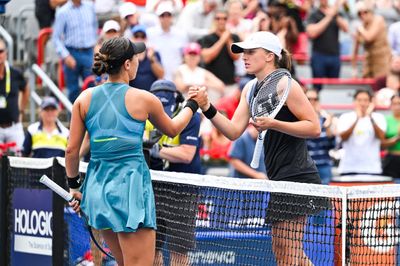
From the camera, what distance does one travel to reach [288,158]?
7918 mm

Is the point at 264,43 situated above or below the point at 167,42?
below

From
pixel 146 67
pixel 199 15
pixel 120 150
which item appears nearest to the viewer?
pixel 120 150

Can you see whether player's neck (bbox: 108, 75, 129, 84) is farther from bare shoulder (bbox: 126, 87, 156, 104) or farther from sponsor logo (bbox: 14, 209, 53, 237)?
sponsor logo (bbox: 14, 209, 53, 237)

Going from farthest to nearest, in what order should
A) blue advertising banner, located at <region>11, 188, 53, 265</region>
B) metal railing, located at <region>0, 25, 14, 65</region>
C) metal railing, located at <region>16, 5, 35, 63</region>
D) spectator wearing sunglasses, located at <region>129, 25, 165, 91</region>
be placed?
metal railing, located at <region>16, 5, 35, 63</region> → metal railing, located at <region>0, 25, 14, 65</region> → spectator wearing sunglasses, located at <region>129, 25, 165, 91</region> → blue advertising banner, located at <region>11, 188, 53, 265</region>

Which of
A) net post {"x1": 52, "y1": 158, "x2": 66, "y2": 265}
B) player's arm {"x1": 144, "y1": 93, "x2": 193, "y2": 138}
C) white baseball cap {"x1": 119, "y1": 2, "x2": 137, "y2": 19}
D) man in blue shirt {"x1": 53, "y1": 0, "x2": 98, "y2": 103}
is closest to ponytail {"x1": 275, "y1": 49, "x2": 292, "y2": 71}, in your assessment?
player's arm {"x1": 144, "y1": 93, "x2": 193, "y2": 138}

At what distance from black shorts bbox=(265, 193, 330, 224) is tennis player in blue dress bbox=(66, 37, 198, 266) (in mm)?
797

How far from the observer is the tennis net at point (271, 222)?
712 cm

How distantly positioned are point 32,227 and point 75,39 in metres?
6.52

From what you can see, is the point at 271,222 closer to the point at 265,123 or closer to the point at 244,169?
the point at 265,123

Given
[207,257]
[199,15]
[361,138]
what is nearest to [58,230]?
[207,257]

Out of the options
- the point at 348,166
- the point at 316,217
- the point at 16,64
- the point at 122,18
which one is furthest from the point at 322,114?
the point at 316,217

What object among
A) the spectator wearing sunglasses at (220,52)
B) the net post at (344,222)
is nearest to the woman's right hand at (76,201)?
the net post at (344,222)

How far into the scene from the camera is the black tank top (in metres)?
7.90

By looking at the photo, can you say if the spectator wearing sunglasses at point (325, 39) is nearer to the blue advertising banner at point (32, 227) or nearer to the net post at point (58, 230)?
the blue advertising banner at point (32, 227)
